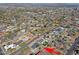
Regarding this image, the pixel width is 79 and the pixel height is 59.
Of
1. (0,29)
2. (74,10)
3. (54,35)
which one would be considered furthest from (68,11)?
(0,29)

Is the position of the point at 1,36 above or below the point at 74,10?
below

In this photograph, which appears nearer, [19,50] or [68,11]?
[19,50]

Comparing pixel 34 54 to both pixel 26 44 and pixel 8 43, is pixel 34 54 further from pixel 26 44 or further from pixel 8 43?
pixel 8 43

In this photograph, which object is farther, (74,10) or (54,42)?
(74,10)

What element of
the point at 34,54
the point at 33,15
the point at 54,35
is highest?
the point at 33,15

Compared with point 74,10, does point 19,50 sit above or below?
below

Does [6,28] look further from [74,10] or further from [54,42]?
[74,10]

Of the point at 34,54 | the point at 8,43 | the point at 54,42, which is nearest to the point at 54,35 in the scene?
the point at 54,42
